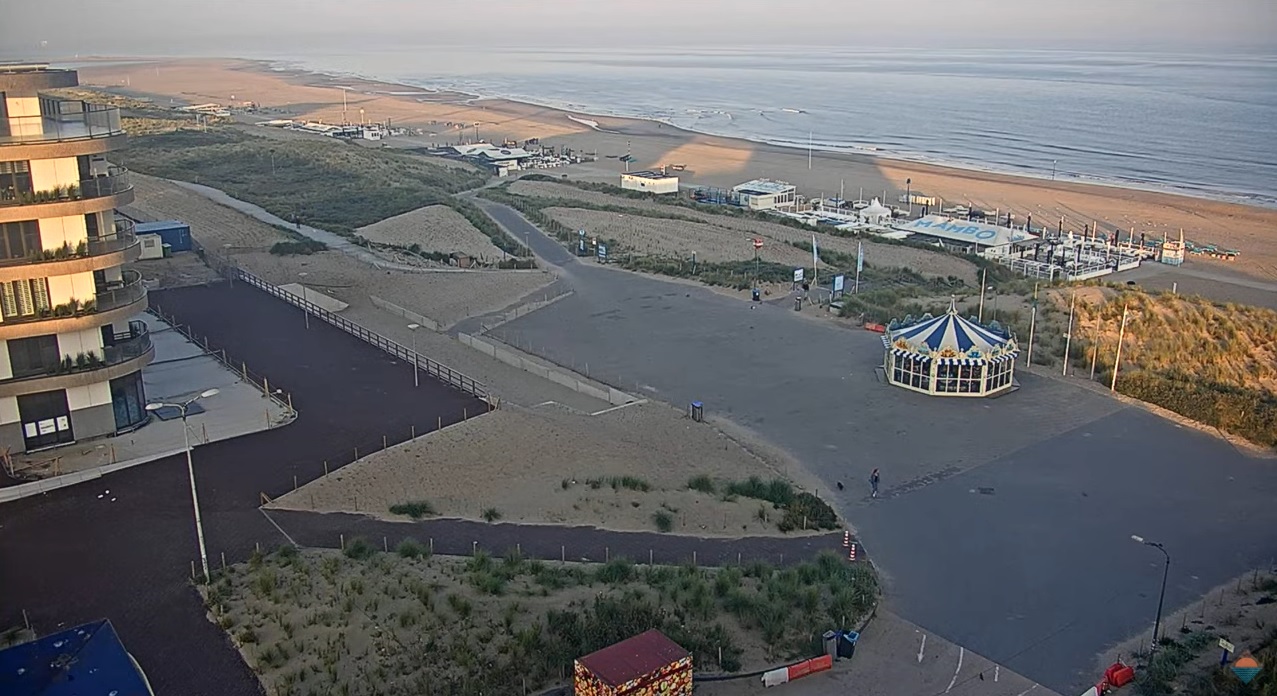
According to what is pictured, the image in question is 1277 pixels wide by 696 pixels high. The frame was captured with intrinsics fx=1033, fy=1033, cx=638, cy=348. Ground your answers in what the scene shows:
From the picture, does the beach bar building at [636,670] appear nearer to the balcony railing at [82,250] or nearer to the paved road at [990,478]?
the paved road at [990,478]

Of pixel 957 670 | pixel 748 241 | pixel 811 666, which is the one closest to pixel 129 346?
pixel 811 666

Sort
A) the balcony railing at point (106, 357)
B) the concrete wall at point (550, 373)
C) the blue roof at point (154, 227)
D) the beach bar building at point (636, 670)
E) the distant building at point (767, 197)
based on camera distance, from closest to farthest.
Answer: the beach bar building at point (636, 670), the balcony railing at point (106, 357), the concrete wall at point (550, 373), the blue roof at point (154, 227), the distant building at point (767, 197)

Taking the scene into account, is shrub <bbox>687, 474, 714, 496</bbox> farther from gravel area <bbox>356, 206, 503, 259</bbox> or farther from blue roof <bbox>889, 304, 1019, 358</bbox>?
gravel area <bbox>356, 206, 503, 259</bbox>

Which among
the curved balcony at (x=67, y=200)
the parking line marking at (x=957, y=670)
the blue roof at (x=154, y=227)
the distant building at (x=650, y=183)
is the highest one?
the curved balcony at (x=67, y=200)

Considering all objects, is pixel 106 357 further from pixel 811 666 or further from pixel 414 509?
pixel 811 666

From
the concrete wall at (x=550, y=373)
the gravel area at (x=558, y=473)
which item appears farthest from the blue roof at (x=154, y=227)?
the gravel area at (x=558, y=473)

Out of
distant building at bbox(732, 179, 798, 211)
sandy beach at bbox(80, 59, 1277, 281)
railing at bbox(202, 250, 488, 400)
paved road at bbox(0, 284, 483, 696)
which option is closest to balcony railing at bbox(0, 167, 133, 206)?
paved road at bbox(0, 284, 483, 696)
